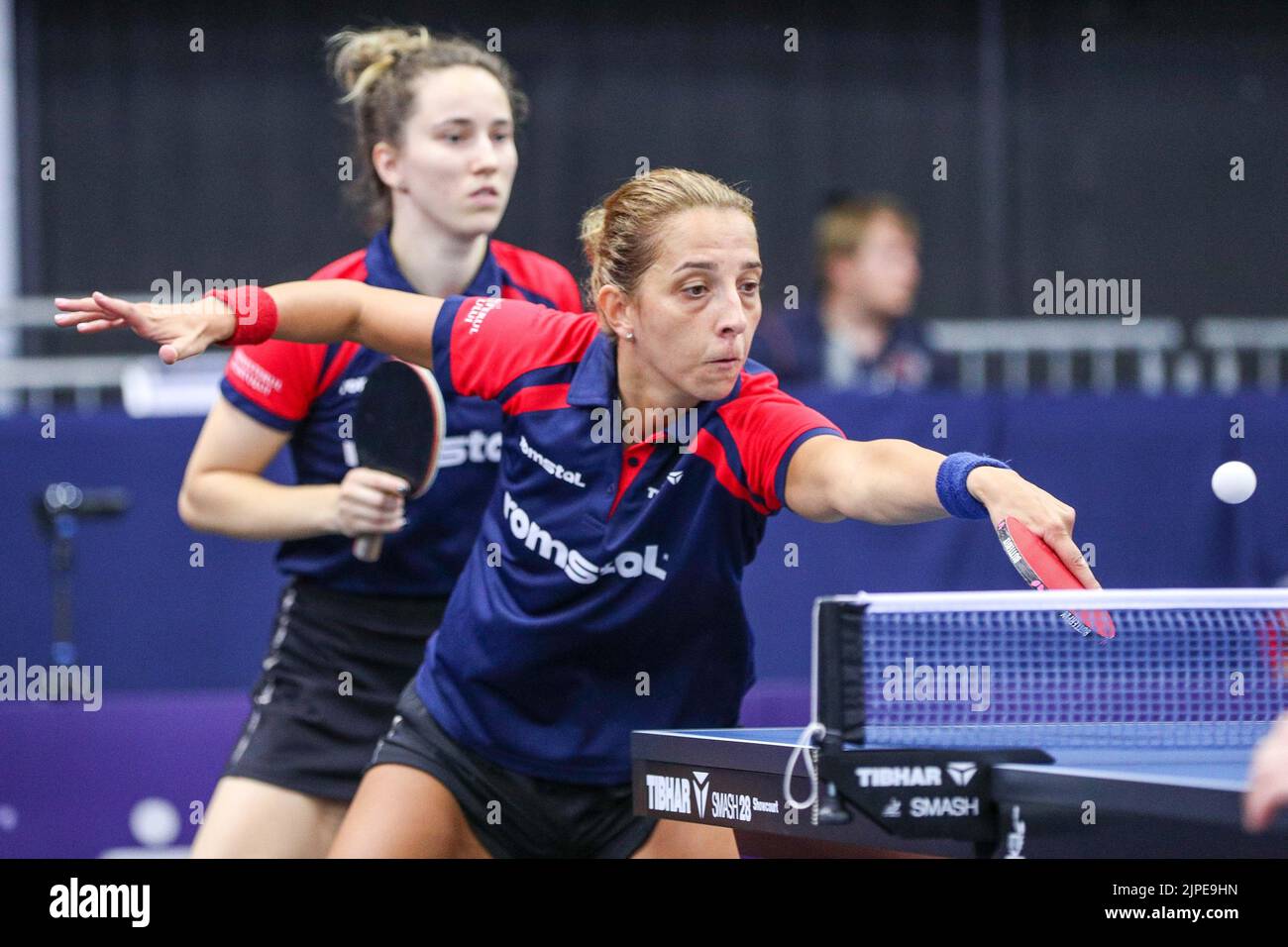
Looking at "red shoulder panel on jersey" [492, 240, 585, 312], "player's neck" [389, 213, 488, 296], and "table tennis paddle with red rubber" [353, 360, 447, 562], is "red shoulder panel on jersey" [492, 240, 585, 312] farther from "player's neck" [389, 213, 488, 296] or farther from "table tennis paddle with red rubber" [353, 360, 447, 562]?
"table tennis paddle with red rubber" [353, 360, 447, 562]

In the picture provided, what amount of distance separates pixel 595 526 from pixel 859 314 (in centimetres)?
389

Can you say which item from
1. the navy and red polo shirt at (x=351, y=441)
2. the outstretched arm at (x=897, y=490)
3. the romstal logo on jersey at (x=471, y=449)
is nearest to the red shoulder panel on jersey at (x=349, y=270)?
the navy and red polo shirt at (x=351, y=441)

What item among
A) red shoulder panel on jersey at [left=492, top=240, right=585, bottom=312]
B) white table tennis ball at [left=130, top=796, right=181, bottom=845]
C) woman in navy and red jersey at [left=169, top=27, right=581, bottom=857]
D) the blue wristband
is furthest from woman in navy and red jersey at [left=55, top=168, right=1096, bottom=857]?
white table tennis ball at [left=130, top=796, right=181, bottom=845]

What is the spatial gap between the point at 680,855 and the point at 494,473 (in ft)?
3.30

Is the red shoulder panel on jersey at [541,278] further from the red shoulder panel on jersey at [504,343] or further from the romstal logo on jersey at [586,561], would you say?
the romstal logo on jersey at [586,561]

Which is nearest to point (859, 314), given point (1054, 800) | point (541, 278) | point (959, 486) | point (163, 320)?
point (541, 278)

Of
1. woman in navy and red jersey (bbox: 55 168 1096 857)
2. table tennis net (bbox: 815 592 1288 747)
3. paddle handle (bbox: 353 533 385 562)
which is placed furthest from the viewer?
paddle handle (bbox: 353 533 385 562)

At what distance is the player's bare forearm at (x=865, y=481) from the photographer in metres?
2.67

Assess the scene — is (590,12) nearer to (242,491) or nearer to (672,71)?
(672,71)

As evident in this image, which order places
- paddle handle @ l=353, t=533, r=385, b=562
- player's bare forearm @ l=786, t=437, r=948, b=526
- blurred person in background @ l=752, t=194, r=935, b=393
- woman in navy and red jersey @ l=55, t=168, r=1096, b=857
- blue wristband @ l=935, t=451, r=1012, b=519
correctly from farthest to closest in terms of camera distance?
blurred person in background @ l=752, t=194, r=935, b=393 < paddle handle @ l=353, t=533, r=385, b=562 < woman in navy and red jersey @ l=55, t=168, r=1096, b=857 < player's bare forearm @ l=786, t=437, r=948, b=526 < blue wristband @ l=935, t=451, r=1012, b=519

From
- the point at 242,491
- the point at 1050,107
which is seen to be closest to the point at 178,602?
the point at 242,491

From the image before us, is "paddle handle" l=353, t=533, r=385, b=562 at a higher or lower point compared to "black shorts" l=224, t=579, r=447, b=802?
higher

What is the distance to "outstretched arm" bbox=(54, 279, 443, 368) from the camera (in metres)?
3.09

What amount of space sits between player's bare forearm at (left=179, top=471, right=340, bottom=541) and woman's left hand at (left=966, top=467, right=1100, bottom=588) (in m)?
1.67
